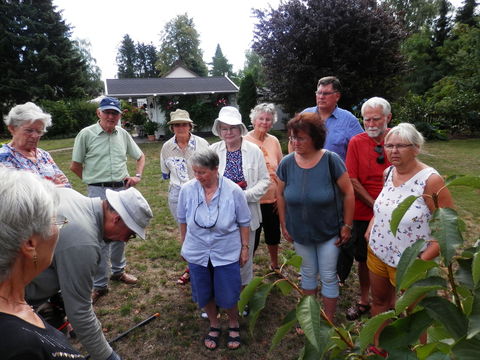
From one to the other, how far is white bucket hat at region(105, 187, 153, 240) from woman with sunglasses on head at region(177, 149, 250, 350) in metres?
0.76

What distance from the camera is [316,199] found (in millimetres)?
2621

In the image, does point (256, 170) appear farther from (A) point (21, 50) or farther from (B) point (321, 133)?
(A) point (21, 50)

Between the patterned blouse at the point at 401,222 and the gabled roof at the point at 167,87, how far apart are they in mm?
18494

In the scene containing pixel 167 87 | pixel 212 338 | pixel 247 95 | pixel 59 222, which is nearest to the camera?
pixel 59 222

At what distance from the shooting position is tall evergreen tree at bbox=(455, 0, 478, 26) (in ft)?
90.3

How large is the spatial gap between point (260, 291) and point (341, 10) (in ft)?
36.9

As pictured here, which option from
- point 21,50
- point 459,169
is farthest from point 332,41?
point 21,50

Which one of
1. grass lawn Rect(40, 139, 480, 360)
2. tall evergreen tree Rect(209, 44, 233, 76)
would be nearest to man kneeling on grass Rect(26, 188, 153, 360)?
grass lawn Rect(40, 139, 480, 360)

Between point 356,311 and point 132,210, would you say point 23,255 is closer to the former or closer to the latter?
point 132,210

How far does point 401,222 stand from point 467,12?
111 ft

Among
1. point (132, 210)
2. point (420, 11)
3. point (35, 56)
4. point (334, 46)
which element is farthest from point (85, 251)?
point (420, 11)

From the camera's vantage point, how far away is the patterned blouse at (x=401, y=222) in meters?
A: 2.15

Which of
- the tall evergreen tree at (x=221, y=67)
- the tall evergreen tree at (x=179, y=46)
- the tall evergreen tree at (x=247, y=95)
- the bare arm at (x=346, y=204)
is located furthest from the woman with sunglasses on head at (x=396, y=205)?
the tall evergreen tree at (x=221, y=67)

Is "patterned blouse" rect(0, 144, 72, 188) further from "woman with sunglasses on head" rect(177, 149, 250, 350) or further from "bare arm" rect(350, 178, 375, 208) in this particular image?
"bare arm" rect(350, 178, 375, 208)
